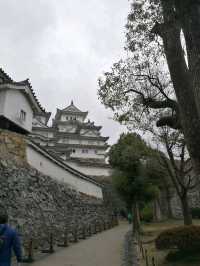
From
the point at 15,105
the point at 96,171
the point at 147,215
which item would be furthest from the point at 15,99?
the point at 96,171

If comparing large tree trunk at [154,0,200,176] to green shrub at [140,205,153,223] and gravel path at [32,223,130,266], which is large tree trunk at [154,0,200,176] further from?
green shrub at [140,205,153,223]

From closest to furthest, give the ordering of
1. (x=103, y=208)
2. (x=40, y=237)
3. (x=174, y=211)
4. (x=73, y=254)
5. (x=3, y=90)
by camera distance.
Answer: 1. (x=73, y=254)
2. (x=40, y=237)
3. (x=3, y=90)
4. (x=103, y=208)
5. (x=174, y=211)

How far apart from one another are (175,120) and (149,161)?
16110 mm

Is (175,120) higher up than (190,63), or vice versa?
(190,63)

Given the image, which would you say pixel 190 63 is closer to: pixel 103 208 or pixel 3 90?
pixel 3 90

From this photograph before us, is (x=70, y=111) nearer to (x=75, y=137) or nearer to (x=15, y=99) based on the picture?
(x=75, y=137)

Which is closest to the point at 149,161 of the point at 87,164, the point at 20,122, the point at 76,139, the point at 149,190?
the point at 149,190

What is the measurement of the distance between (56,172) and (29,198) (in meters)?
4.81

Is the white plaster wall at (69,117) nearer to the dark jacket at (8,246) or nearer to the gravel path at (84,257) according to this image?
the gravel path at (84,257)

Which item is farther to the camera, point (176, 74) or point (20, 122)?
point (20, 122)

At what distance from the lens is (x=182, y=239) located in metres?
9.55

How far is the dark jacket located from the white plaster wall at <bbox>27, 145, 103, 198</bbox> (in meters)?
8.90

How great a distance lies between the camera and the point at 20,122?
786 inches

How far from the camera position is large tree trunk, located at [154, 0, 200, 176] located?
22.6ft
